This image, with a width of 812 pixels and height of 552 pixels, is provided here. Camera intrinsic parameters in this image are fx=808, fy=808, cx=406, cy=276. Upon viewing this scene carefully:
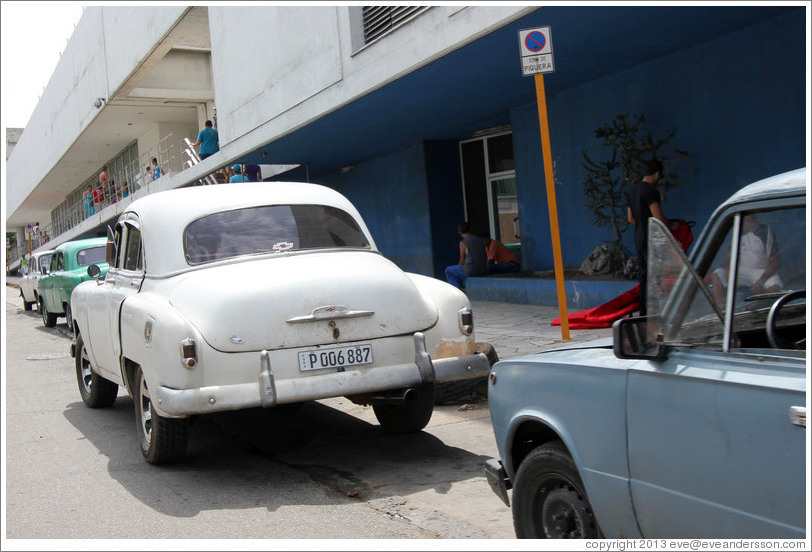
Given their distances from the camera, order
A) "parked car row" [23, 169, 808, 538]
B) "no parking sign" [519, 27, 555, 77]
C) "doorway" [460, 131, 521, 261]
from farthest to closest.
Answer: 1. "doorway" [460, 131, 521, 261]
2. "no parking sign" [519, 27, 555, 77]
3. "parked car row" [23, 169, 808, 538]

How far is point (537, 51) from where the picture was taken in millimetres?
7699

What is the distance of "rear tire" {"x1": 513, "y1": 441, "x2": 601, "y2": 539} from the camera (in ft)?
10.4

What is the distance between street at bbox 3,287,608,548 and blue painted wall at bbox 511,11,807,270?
5.16 m

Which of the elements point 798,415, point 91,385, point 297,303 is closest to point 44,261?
point 91,385

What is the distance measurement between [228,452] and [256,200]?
1.96 metres

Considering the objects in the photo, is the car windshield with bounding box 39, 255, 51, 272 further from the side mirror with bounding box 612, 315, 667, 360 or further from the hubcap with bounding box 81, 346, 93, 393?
the side mirror with bounding box 612, 315, 667, 360

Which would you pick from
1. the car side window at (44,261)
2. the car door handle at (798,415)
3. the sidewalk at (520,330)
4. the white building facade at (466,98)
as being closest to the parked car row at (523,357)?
the car door handle at (798,415)

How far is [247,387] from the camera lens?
5023 mm

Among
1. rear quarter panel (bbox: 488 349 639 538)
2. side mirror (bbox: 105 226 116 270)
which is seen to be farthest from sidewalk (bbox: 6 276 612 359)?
rear quarter panel (bbox: 488 349 639 538)

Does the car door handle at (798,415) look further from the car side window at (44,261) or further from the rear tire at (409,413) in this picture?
the car side window at (44,261)

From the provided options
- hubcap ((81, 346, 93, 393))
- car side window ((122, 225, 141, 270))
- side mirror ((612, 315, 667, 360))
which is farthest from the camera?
hubcap ((81, 346, 93, 393))

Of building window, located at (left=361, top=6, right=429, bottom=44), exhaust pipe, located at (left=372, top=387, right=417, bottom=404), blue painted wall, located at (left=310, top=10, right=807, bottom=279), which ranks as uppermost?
building window, located at (left=361, top=6, right=429, bottom=44)

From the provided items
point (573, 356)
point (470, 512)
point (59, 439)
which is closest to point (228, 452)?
point (59, 439)

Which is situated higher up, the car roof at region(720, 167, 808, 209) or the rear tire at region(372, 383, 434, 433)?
the car roof at region(720, 167, 808, 209)
